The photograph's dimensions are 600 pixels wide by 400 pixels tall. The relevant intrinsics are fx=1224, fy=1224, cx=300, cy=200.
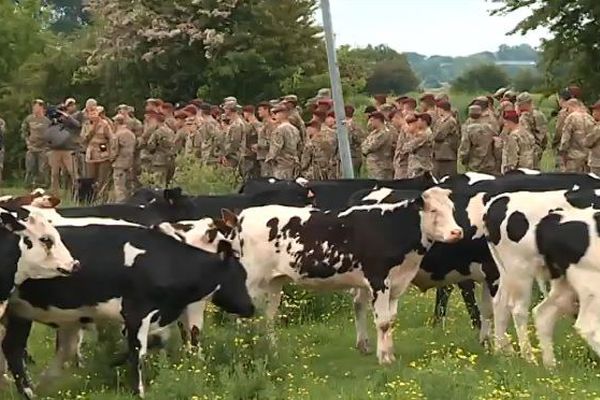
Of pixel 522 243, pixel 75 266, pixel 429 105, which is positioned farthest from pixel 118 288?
pixel 429 105

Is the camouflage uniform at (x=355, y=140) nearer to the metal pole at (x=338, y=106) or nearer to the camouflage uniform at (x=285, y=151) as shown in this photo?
the camouflage uniform at (x=285, y=151)

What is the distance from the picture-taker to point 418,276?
1177cm

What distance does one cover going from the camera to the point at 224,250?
10.8 m

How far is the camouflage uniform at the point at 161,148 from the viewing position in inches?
947

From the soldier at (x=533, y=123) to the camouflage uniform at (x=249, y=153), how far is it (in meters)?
Answer: 5.49

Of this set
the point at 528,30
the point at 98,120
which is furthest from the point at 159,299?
the point at 528,30

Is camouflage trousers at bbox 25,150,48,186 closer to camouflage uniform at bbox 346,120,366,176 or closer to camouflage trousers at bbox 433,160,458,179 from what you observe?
camouflage uniform at bbox 346,120,366,176

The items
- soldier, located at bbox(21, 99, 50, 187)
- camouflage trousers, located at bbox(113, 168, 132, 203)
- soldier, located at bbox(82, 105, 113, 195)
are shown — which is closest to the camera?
camouflage trousers, located at bbox(113, 168, 132, 203)

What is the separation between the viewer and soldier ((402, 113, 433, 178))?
1918cm

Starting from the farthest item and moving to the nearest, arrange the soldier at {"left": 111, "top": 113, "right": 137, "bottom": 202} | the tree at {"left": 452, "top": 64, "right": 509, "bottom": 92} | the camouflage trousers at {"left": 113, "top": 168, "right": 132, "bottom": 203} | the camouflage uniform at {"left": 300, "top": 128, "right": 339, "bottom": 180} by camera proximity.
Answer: the tree at {"left": 452, "top": 64, "right": 509, "bottom": 92} < the soldier at {"left": 111, "top": 113, "right": 137, "bottom": 202} < the camouflage trousers at {"left": 113, "top": 168, "right": 132, "bottom": 203} < the camouflage uniform at {"left": 300, "top": 128, "right": 339, "bottom": 180}

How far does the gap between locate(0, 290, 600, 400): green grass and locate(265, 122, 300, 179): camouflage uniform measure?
9.19m

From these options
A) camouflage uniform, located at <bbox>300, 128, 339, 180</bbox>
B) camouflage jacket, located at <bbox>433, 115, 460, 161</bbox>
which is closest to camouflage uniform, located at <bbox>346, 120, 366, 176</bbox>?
camouflage uniform, located at <bbox>300, 128, 339, 180</bbox>

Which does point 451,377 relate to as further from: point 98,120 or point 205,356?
point 98,120

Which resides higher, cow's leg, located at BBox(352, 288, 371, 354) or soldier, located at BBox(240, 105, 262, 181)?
soldier, located at BBox(240, 105, 262, 181)
